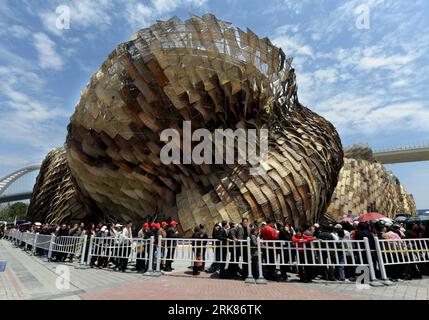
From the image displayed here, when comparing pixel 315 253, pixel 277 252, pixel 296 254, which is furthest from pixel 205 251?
pixel 315 253

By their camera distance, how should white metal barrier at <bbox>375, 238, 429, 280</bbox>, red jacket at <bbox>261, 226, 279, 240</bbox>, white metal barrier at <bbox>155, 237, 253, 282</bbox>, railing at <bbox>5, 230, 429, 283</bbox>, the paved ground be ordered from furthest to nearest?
red jacket at <bbox>261, 226, 279, 240</bbox>
white metal barrier at <bbox>155, 237, 253, 282</bbox>
railing at <bbox>5, 230, 429, 283</bbox>
white metal barrier at <bbox>375, 238, 429, 280</bbox>
the paved ground

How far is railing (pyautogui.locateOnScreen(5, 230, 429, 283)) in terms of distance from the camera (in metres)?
7.07

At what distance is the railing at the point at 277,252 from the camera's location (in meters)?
7.07

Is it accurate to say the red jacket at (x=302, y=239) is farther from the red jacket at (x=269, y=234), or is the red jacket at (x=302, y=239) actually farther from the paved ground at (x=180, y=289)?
the paved ground at (x=180, y=289)

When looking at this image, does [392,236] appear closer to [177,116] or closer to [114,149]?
[177,116]

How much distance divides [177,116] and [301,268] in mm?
10781

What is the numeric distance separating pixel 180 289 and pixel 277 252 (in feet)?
9.78

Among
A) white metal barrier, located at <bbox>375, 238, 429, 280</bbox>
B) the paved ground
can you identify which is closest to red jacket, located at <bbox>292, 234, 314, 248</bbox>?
the paved ground

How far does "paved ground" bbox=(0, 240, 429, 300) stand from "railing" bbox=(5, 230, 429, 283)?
49 centimetres

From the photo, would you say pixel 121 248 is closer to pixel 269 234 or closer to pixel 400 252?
pixel 269 234

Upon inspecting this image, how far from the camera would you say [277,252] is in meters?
7.85

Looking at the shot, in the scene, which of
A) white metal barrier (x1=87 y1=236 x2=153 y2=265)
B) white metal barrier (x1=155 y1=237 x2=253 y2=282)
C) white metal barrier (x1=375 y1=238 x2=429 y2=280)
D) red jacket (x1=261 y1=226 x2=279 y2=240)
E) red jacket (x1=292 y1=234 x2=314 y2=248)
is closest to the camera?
white metal barrier (x1=375 y1=238 x2=429 y2=280)

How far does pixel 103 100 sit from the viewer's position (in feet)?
52.3

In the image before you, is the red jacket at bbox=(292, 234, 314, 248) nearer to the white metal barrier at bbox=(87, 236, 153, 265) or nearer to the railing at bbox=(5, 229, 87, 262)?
the white metal barrier at bbox=(87, 236, 153, 265)
